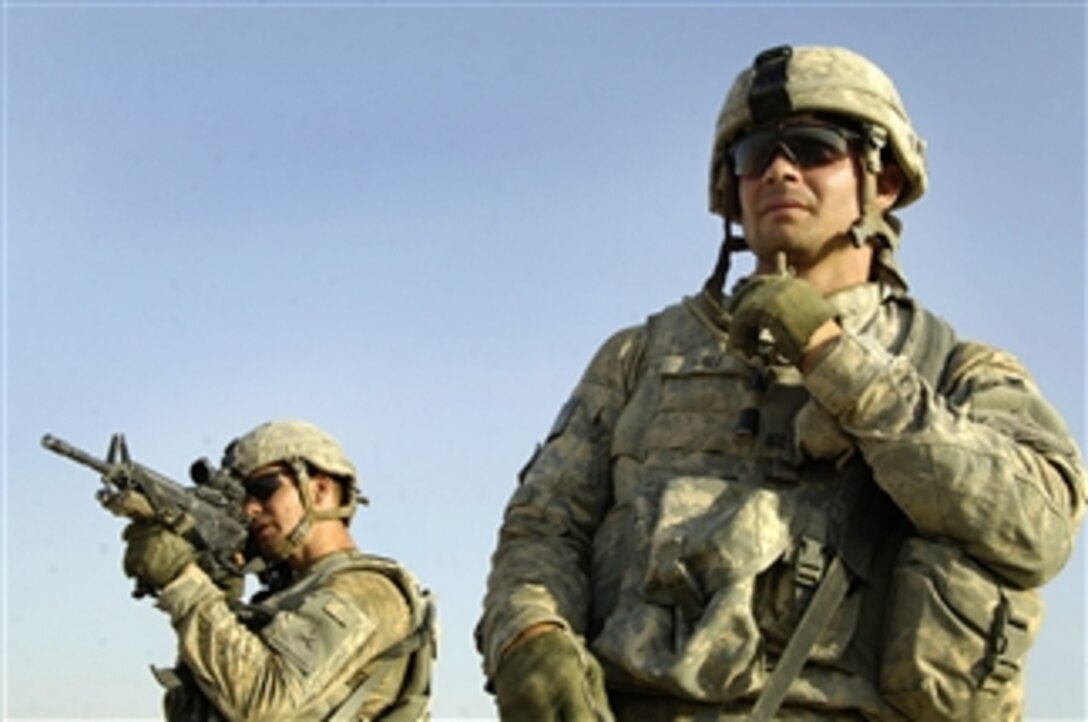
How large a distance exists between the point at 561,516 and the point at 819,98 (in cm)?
104

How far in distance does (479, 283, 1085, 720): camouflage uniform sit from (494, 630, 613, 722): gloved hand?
7cm

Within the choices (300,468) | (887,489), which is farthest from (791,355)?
(300,468)

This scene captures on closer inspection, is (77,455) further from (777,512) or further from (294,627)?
(777,512)

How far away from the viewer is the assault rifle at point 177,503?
7613 millimetres

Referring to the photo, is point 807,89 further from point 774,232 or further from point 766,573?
point 766,573

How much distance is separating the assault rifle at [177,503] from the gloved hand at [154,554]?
0.05m

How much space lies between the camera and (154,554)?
7621 millimetres

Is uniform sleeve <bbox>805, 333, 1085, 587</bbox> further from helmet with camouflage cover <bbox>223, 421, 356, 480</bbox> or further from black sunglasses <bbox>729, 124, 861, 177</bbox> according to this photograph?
helmet with camouflage cover <bbox>223, 421, 356, 480</bbox>

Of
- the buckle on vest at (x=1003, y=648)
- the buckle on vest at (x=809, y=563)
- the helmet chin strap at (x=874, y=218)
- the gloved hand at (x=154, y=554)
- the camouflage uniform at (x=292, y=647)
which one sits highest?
the gloved hand at (x=154, y=554)

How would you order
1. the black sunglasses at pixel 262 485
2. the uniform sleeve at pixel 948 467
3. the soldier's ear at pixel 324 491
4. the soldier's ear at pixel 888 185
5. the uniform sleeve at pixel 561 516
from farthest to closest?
the soldier's ear at pixel 324 491 → the black sunglasses at pixel 262 485 → the soldier's ear at pixel 888 185 → the uniform sleeve at pixel 561 516 → the uniform sleeve at pixel 948 467

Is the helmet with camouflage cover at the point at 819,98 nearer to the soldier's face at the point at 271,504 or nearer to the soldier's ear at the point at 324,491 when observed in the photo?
the soldier's face at the point at 271,504

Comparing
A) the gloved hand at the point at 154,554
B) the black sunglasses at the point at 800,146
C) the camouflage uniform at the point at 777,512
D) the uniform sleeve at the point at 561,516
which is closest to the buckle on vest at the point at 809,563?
the camouflage uniform at the point at 777,512

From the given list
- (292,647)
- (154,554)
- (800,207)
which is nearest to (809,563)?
(800,207)

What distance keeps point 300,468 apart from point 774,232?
4869 mm
